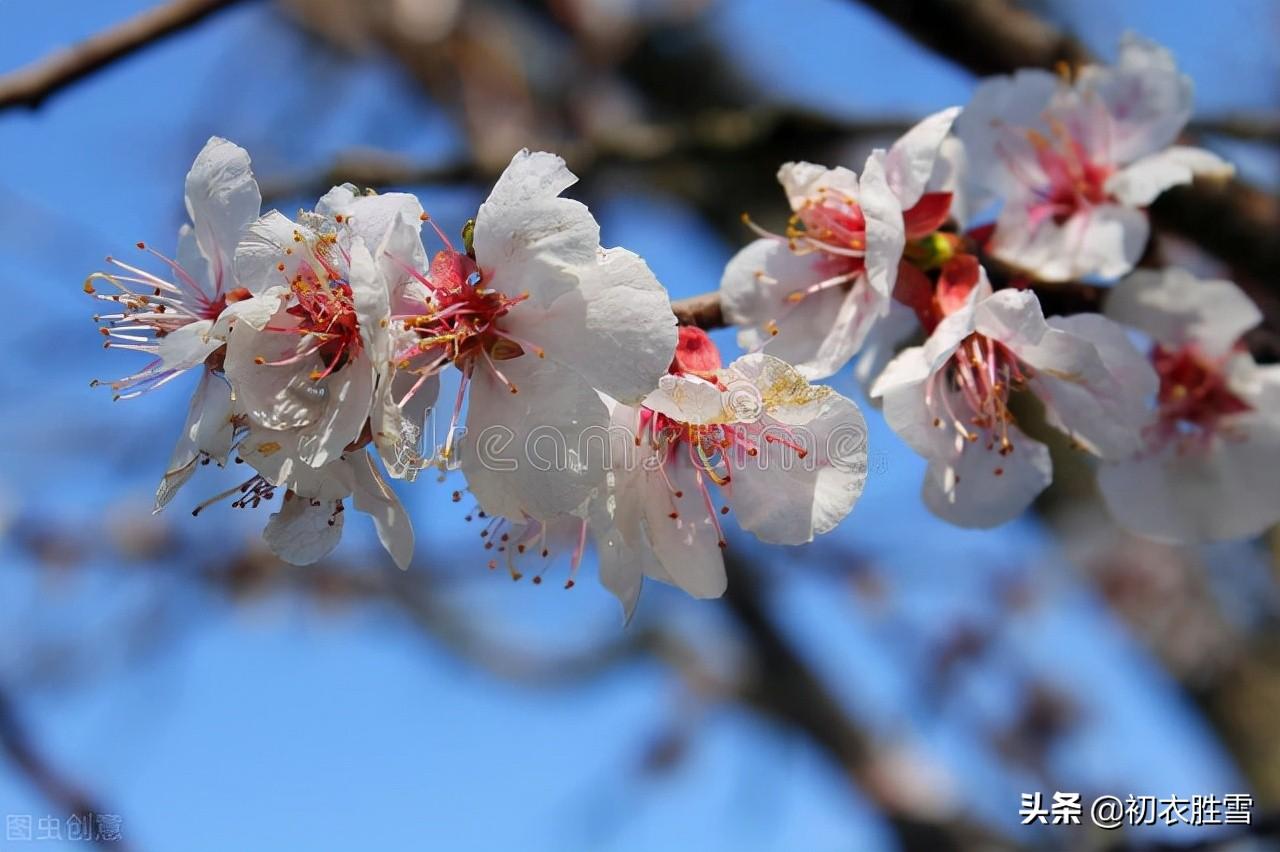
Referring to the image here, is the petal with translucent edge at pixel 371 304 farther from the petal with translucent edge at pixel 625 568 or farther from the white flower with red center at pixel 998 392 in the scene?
the white flower with red center at pixel 998 392

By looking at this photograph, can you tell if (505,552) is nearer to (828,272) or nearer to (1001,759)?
(828,272)

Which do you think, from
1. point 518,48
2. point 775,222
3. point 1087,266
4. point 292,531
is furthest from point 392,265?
point 518,48

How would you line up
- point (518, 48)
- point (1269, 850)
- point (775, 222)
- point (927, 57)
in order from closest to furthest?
point (927, 57), point (1269, 850), point (775, 222), point (518, 48)

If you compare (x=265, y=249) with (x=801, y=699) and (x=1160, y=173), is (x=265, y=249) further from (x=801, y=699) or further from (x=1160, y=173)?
(x=801, y=699)

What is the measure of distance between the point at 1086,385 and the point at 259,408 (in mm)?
891

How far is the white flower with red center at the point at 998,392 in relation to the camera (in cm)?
108

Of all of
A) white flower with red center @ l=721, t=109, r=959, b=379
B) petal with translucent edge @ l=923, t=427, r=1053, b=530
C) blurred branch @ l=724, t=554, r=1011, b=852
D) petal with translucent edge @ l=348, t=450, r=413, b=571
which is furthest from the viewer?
blurred branch @ l=724, t=554, r=1011, b=852

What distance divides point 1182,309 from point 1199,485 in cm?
25

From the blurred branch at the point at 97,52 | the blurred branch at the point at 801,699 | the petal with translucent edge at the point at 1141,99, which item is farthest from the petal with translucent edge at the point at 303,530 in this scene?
the blurred branch at the point at 801,699

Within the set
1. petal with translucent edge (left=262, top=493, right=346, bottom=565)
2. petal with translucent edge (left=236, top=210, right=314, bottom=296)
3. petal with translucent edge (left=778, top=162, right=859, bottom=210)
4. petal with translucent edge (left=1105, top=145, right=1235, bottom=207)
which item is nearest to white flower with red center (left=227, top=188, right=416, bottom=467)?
petal with translucent edge (left=236, top=210, right=314, bottom=296)

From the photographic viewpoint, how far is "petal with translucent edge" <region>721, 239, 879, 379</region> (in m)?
1.14

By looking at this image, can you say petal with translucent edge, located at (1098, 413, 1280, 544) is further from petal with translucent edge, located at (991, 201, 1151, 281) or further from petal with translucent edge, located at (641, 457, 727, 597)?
petal with translucent edge, located at (641, 457, 727, 597)

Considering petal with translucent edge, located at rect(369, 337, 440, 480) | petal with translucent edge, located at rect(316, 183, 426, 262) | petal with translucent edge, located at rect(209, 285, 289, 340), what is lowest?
petal with translucent edge, located at rect(369, 337, 440, 480)

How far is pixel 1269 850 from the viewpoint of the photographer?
1.88m
